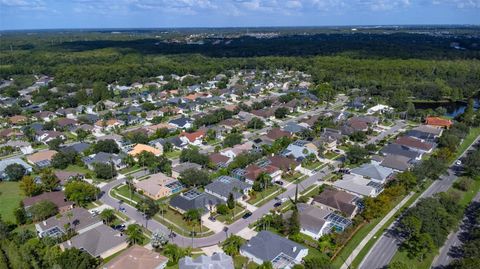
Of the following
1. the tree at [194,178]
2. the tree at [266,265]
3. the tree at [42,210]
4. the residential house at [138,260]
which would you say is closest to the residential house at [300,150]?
the tree at [194,178]

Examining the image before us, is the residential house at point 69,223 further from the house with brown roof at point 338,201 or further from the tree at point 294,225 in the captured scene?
the house with brown roof at point 338,201

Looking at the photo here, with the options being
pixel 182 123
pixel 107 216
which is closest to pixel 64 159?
pixel 107 216

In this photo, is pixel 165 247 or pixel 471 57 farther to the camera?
pixel 471 57

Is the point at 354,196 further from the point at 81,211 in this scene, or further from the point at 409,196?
the point at 81,211

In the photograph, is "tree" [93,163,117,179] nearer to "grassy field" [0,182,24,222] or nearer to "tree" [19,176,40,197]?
"tree" [19,176,40,197]

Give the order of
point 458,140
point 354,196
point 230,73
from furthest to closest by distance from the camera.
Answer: point 230,73 < point 458,140 < point 354,196

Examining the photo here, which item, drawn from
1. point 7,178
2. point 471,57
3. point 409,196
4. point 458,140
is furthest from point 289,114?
point 471,57

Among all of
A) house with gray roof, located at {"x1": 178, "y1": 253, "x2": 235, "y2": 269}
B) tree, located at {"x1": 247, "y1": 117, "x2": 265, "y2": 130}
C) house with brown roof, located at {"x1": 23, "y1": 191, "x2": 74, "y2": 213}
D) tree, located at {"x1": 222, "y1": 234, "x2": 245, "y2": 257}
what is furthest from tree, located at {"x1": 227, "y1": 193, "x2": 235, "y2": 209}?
tree, located at {"x1": 247, "y1": 117, "x2": 265, "y2": 130}
